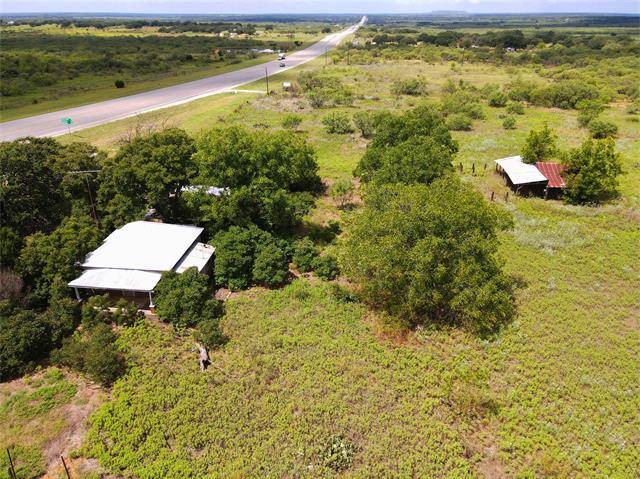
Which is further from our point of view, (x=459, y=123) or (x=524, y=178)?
(x=459, y=123)

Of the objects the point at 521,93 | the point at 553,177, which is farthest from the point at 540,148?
the point at 521,93

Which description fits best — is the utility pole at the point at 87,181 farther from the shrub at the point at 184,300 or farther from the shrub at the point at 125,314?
the shrub at the point at 184,300

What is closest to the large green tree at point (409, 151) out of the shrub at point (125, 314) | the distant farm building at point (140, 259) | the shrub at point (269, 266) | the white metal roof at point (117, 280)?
the shrub at point (269, 266)

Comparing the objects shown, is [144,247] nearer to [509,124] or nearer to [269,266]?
[269,266]

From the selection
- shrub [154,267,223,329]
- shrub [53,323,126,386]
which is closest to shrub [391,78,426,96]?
shrub [154,267,223,329]

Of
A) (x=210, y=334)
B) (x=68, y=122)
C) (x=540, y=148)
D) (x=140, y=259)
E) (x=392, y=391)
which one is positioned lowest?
(x=392, y=391)
